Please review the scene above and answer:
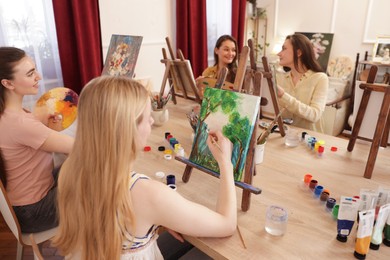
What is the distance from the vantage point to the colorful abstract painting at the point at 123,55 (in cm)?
215

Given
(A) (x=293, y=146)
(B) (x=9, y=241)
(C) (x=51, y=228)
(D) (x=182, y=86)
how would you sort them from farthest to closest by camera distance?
1. (D) (x=182, y=86)
2. (B) (x=9, y=241)
3. (A) (x=293, y=146)
4. (C) (x=51, y=228)

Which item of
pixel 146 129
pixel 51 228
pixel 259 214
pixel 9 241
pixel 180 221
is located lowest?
pixel 9 241

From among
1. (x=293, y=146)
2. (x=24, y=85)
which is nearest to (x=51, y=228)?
(x=24, y=85)

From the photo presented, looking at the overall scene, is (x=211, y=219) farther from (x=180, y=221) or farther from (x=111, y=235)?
(x=111, y=235)

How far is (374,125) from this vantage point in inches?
58.8

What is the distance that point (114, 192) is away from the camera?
0.86 meters

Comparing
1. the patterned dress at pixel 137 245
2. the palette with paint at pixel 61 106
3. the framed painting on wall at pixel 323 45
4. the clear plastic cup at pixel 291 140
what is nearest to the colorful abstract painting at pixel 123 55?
the palette with paint at pixel 61 106

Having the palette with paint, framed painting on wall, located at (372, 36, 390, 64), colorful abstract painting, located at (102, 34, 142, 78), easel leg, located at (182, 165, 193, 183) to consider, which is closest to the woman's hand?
the palette with paint

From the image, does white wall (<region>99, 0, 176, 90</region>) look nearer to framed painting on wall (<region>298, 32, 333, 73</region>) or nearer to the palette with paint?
the palette with paint

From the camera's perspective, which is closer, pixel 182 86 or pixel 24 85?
pixel 24 85

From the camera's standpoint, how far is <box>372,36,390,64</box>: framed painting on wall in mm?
3664

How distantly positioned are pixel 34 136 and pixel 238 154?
0.90 meters

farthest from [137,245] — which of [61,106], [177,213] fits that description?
[61,106]

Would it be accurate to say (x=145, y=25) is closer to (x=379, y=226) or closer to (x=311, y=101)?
(x=311, y=101)
